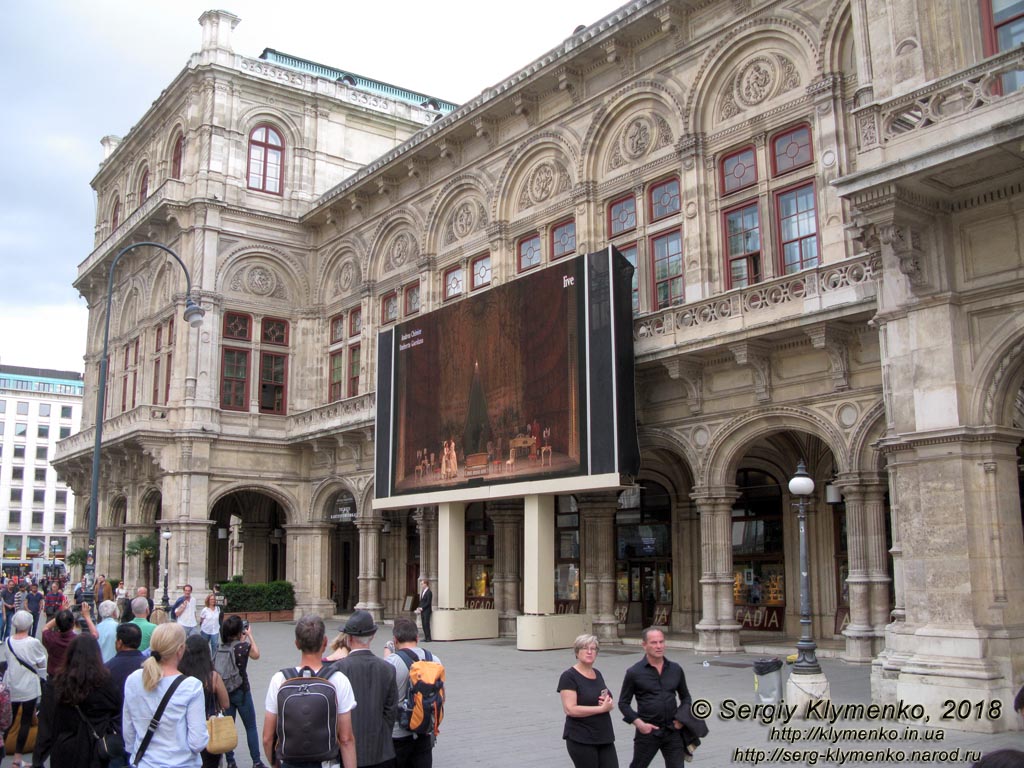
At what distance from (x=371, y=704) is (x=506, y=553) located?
19.8 meters

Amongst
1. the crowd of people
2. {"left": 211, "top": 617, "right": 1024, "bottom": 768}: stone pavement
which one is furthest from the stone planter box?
the crowd of people

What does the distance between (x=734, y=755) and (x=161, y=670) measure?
6006 millimetres

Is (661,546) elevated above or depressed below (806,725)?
above

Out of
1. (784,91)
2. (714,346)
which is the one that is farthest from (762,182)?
(714,346)

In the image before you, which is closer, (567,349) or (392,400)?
(567,349)

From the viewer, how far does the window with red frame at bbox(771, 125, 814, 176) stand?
19.8m

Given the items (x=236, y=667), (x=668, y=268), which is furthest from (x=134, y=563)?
(x=236, y=667)

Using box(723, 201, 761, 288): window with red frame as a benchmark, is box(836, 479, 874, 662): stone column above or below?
below

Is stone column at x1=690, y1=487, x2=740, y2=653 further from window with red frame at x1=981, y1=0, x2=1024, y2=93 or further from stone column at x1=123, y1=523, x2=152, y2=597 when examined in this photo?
stone column at x1=123, y1=523, x2=152, y2=597

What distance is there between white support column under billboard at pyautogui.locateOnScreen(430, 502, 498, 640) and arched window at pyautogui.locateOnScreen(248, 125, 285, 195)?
16158 millimetres

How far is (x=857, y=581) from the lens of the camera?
17578mm

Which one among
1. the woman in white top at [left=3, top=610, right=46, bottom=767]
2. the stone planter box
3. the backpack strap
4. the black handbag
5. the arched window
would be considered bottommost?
the stone planter box

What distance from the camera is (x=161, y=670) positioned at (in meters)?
6.12

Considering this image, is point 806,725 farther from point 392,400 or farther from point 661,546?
point 392,400
